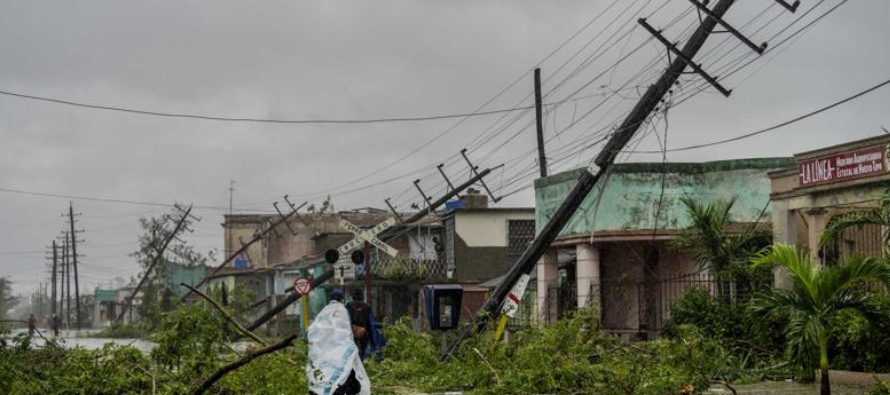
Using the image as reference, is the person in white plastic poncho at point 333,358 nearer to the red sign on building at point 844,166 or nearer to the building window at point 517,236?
the red sign on building at point 844,166

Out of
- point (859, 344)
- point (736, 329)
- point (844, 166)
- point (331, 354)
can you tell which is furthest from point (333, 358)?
point (844, 166)

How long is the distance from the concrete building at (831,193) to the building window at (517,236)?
24.2 m

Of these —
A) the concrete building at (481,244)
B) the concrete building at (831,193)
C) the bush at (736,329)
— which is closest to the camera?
the bush at (736,329)

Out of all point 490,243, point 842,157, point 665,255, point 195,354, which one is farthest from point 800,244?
point 490,243

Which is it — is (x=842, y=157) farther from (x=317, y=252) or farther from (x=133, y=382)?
(x=317, y=252)

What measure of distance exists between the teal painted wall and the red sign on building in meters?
8.06

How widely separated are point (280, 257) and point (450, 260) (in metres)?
33.9

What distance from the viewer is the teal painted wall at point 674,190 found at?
32969 millimetres

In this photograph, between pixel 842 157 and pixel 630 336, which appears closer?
pixel 842 157

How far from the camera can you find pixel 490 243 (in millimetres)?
49938

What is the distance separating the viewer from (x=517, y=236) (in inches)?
1994

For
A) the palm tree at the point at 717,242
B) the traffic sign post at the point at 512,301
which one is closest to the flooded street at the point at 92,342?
the traffic sign post at the point at 512,301

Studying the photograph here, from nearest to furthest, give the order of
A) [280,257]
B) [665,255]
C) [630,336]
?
[630,336], [665,255], [280,257]

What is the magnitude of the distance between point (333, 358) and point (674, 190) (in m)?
20.1
